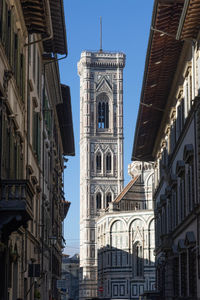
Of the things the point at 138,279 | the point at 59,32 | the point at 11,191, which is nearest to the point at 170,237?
the point at 59,32

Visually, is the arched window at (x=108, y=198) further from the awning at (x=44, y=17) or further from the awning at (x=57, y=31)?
the awning at (x=44, y=17)

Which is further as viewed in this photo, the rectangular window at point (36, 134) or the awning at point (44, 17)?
the rectangular window at point (36, 134)

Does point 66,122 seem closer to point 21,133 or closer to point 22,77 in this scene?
point 22,77

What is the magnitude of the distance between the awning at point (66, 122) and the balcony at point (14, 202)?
109ft

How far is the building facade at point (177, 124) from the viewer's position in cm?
2538

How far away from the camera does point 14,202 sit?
53.4 ft

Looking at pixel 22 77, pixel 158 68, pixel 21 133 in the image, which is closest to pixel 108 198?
pixel 158 68

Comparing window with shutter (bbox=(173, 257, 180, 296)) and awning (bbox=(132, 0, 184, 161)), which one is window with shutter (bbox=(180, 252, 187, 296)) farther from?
awning (bbox=(132, 0, 184, 161))

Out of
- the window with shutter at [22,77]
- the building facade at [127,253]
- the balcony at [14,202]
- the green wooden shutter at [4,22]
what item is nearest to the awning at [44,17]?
the window with shutter at [22,77]

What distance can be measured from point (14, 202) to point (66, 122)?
39.9 meters

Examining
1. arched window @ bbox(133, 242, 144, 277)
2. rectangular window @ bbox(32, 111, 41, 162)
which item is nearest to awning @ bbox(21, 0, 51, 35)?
rectangular window @ bbox(32, 111, 41, 162)

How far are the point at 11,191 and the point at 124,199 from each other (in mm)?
110290

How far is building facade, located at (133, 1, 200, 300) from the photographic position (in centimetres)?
2538

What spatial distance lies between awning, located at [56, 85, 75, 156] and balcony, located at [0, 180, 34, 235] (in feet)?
109
